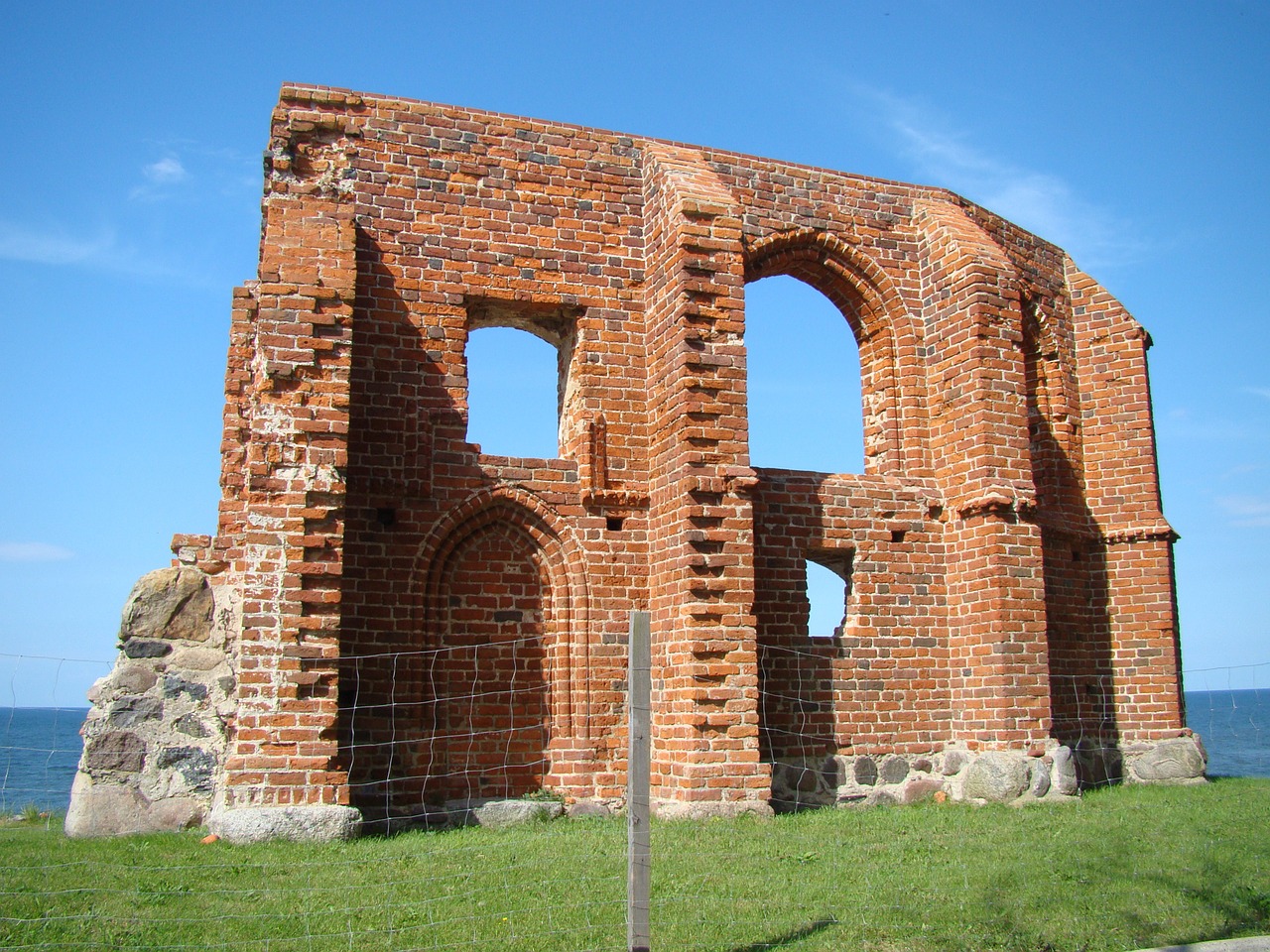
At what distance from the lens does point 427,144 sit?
37.1 feet

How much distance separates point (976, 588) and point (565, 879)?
6.36 metres

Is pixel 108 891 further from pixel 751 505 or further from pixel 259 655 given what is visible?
pixel 751 505

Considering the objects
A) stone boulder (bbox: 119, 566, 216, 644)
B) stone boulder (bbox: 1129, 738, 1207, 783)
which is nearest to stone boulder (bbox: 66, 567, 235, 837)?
A: stone boulder (bbox: 119, 566, 216, 644)

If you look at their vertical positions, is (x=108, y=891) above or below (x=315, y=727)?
below

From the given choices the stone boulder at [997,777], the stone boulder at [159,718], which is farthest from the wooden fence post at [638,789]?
the stone boulder at [997,777]

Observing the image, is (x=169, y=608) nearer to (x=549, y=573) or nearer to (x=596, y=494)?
(x=549, y=573)

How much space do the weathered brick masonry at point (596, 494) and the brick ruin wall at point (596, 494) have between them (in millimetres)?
31

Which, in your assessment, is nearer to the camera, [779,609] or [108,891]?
[108,891]

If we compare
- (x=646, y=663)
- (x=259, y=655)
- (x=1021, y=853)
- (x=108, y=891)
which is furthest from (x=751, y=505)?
(x=108, y=891)

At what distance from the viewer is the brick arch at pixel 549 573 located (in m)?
10.5

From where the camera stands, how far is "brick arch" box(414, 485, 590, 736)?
10.5 meters

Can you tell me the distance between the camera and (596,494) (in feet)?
36.5

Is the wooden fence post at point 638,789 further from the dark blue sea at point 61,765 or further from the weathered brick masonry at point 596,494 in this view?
the dark blue sea at point 61,765

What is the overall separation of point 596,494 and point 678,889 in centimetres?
496
